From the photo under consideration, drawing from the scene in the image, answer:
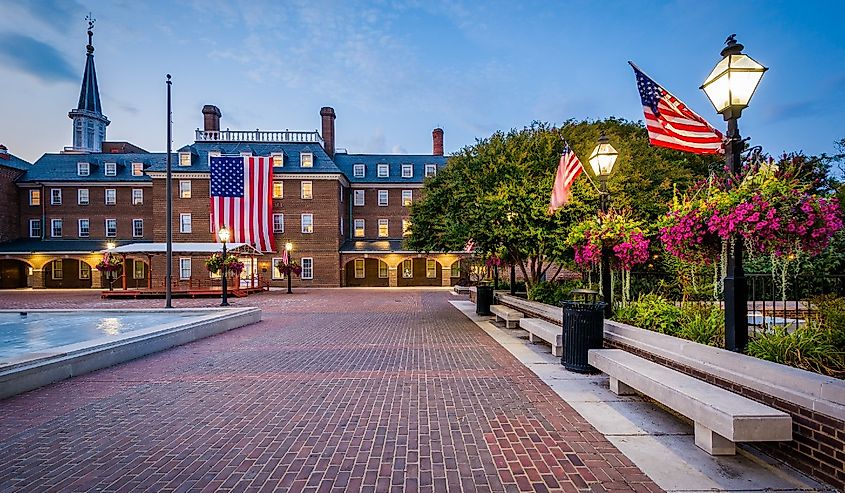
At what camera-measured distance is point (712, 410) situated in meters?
4.00

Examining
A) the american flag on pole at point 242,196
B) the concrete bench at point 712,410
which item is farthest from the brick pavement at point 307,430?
the american flag on pole at point 242,196

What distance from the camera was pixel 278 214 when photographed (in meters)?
37.5

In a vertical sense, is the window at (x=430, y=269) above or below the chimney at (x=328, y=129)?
below

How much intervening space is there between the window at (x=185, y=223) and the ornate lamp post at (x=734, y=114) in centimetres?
3869

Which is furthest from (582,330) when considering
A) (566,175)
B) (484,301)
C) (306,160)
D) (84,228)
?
(84,228)

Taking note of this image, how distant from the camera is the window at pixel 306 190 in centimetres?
3747

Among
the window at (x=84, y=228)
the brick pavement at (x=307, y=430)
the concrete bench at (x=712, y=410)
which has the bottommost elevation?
the brick pavement at (x=307, y=430)

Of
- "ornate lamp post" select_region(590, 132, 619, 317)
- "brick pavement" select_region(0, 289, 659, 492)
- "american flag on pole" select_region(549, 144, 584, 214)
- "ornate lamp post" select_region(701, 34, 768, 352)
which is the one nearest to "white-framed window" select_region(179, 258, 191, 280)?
"brick pavement" select_region(0, 289, 659, 492)

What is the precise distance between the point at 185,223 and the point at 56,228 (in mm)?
13515

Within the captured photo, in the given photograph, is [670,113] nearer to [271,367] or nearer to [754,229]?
[754,229]

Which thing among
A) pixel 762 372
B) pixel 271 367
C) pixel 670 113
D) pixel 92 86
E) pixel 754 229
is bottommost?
pixel 271 367

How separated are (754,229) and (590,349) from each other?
3019 millimetres

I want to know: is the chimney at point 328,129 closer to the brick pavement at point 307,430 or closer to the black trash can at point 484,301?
the black trash can at point 484,301

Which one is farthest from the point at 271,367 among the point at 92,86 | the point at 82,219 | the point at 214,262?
the point at 92,86
